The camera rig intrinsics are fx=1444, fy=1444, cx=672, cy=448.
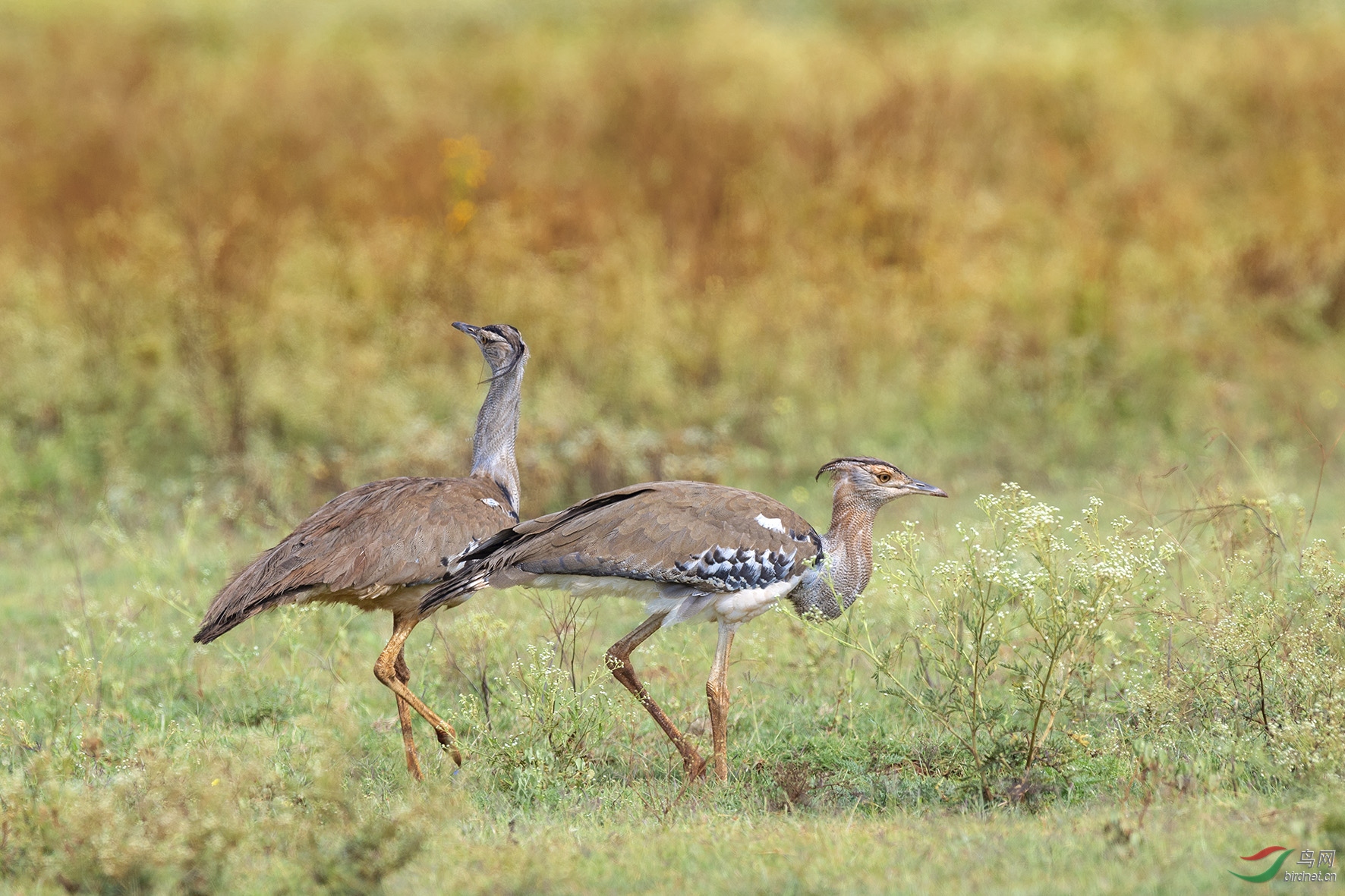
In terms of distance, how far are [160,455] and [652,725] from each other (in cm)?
535

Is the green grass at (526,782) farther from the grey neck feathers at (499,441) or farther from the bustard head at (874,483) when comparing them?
the grey neck feathers at (499,441)

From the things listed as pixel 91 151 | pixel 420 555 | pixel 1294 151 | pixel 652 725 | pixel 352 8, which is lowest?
pixel 652 725

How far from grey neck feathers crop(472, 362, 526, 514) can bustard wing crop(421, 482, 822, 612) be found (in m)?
0.77

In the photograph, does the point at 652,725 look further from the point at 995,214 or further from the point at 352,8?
the point at 352,8

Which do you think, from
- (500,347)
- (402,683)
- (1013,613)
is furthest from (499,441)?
(1013,613)

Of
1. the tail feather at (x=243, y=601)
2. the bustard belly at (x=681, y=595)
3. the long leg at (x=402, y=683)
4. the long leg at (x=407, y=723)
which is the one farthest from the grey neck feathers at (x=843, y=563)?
the tail feather at (x=243, y=601)

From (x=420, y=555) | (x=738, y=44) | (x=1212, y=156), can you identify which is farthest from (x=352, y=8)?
(x=420, y=555)

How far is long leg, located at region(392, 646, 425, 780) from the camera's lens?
477 centimetres

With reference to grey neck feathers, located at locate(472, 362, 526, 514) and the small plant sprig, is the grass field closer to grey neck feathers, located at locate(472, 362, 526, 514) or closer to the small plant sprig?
the small plant sprig

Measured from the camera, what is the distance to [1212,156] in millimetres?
14617

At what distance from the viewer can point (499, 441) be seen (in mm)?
5629

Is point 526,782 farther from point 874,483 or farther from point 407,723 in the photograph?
point 874,483

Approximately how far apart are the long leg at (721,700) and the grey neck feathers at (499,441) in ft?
3.66

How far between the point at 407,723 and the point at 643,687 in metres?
0.82
